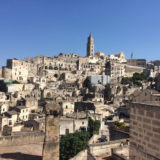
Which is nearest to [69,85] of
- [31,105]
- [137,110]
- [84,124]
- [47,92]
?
[47,92]

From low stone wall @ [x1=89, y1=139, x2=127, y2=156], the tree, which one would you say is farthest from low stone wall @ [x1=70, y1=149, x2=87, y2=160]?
the tree

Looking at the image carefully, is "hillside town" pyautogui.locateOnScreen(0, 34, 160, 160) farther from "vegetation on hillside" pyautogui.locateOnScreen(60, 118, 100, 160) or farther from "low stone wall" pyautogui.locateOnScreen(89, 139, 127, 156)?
"vegetation on hillside" pyautogui.locateOnScreen(60, 118, 100, 160)

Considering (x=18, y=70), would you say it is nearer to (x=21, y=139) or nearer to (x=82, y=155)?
(x=21, y=139)

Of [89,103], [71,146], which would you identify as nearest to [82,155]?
[71,146]

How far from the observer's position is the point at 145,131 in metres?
7.26

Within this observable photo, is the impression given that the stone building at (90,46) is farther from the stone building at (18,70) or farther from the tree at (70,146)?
the tree at (70,146)

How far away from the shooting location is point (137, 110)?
7.66m

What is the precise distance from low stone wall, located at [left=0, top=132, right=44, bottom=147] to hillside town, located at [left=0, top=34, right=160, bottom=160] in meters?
0.25

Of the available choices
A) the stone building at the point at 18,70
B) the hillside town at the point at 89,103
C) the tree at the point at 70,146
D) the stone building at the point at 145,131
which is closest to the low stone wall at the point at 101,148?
the hillside town at the point at 89,103

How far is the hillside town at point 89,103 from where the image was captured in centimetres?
773

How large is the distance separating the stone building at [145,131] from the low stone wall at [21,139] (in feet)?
37.3

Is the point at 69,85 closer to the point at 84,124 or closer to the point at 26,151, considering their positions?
the point at 84,124

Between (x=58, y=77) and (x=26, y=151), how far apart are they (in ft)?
179

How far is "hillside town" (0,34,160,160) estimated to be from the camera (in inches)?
305
